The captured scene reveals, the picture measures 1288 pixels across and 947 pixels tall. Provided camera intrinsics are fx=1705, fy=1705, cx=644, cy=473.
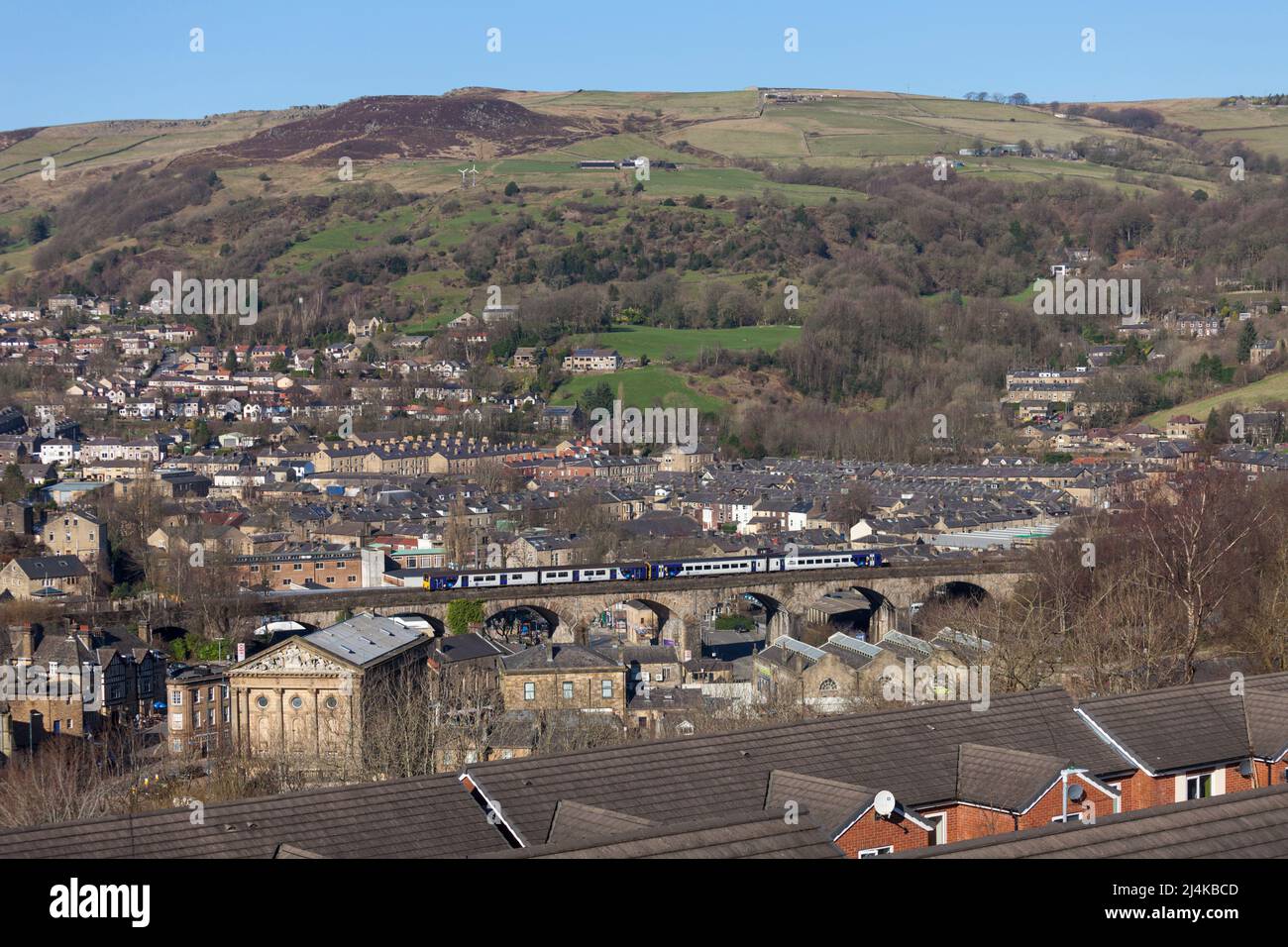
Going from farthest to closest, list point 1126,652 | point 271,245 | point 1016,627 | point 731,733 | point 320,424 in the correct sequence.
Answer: point 271,245
point 320,424
point 1016,627
point 1126,652
point 731,733

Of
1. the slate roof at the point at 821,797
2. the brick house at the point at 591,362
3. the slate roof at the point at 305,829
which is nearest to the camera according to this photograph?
the slate roof at the point at 305,829

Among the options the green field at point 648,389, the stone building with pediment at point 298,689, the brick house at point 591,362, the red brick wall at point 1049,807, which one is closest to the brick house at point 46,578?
the stone building with pediment at point 298,689

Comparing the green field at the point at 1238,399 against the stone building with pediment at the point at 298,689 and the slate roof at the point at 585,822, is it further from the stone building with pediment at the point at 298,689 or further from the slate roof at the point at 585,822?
the slate roof at the point at 585,822

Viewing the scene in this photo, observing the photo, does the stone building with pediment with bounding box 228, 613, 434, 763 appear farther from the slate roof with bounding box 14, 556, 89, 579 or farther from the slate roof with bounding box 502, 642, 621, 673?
the slate roof with bounding box 14, 556, 89, 579

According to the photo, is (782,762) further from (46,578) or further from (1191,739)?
(46,578)

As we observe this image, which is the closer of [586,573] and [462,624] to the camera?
[462,624]

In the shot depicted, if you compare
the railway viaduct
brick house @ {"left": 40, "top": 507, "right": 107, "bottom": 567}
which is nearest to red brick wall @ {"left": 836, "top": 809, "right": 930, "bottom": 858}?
the railway viaduct
